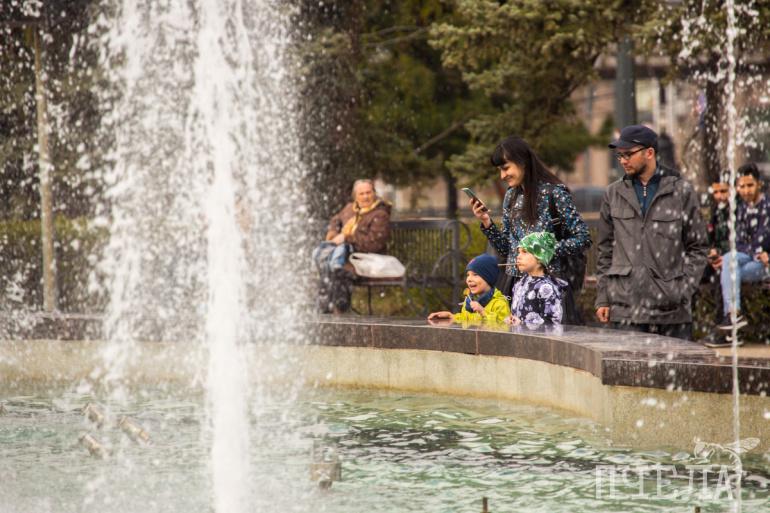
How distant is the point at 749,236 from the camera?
422 inches

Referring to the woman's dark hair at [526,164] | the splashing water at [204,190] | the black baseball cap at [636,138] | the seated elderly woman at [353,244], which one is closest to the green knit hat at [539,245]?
the woman's dark hair at [526,164]

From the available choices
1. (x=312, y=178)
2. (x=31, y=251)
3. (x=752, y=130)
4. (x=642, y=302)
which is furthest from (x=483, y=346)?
(x=752, y=130)

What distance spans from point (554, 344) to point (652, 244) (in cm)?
79

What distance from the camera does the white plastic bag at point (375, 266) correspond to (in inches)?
466

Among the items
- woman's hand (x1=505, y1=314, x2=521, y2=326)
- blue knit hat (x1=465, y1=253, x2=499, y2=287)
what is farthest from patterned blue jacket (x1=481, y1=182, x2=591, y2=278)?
blue knit hat (x1=465, y1=253, x2=499, y2=287)

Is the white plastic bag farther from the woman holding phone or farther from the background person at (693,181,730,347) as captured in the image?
the woman holding phone

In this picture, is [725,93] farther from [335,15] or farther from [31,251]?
[31,251]

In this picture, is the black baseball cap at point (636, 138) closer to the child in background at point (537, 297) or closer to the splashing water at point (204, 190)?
the child in background at point (537, 297)

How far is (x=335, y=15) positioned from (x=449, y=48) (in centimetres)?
221

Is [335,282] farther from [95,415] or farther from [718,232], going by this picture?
[95,415]

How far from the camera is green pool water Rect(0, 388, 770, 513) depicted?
5.40 meters

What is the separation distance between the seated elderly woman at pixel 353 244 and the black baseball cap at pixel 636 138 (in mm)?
4932

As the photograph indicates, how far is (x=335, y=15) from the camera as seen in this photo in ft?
50.4

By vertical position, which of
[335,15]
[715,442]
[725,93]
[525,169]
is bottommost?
[715,442]
